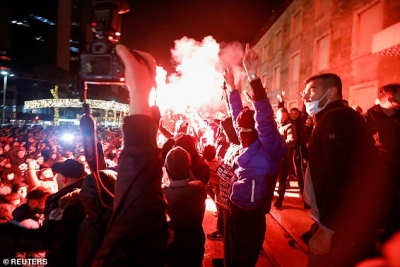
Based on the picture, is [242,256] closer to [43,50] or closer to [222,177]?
[222,177]

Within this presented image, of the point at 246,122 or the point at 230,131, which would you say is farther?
the point at 230,131

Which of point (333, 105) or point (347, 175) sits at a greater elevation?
point (333, 105)

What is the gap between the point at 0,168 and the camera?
863 centimetres

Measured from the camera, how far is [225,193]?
466 cm

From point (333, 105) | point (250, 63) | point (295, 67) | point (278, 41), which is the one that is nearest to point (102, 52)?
point (250, 63)

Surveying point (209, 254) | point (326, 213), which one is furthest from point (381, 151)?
point (209, 254)

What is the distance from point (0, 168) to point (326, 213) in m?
9.09

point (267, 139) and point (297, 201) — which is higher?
point (267, 139)

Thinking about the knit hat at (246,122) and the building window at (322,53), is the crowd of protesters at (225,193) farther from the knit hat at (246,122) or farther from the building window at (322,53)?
the building window at (322,53)

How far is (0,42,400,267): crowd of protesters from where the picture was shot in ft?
4.90

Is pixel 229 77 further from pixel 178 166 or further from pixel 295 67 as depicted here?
pixel 295 67

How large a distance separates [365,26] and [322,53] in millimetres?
4578

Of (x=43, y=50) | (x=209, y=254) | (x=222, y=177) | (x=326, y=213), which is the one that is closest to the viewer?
(x=326, y=213)

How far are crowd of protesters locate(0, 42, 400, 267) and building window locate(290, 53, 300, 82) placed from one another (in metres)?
17.8
